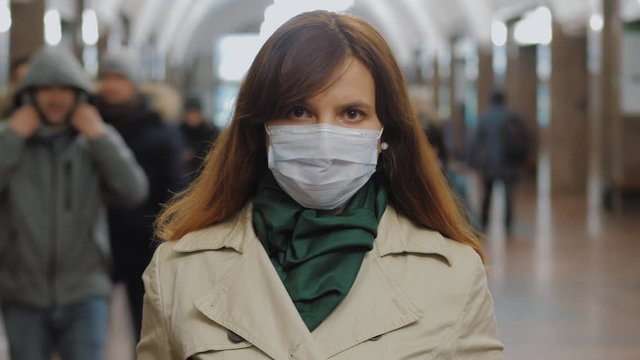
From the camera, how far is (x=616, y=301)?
8594mm

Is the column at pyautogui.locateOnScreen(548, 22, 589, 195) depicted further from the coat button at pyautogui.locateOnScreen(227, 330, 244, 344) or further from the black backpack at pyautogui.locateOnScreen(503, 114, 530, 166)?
the coat button at pyautogui.locateOnScreen(227, 330, 244, 344)

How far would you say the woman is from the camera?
6.82ft

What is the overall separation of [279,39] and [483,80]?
86.2ft

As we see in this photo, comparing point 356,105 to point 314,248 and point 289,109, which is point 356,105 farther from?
point 314,248

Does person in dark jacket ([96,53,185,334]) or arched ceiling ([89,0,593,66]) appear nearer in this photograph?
person in dark jacket ([96,53,185,334])

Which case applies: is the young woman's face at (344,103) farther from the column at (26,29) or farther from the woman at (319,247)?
the column at (26,29)

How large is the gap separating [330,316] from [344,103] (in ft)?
1.26

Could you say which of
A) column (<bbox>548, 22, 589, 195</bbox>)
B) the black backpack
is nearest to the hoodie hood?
the black backpack

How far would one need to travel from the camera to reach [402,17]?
42500 mm

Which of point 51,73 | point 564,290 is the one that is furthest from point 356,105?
point 564,290

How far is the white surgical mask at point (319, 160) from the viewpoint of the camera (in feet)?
7.12

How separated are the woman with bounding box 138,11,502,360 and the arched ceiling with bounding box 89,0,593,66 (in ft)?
55.9

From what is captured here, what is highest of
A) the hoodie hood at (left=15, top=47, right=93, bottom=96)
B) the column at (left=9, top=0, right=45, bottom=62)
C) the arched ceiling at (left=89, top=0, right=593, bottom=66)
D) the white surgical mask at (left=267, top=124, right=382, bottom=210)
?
the arched ceiling at (left=89, top=0, right=593, bottom=66)

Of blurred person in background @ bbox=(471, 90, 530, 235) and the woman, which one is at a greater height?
the woman
